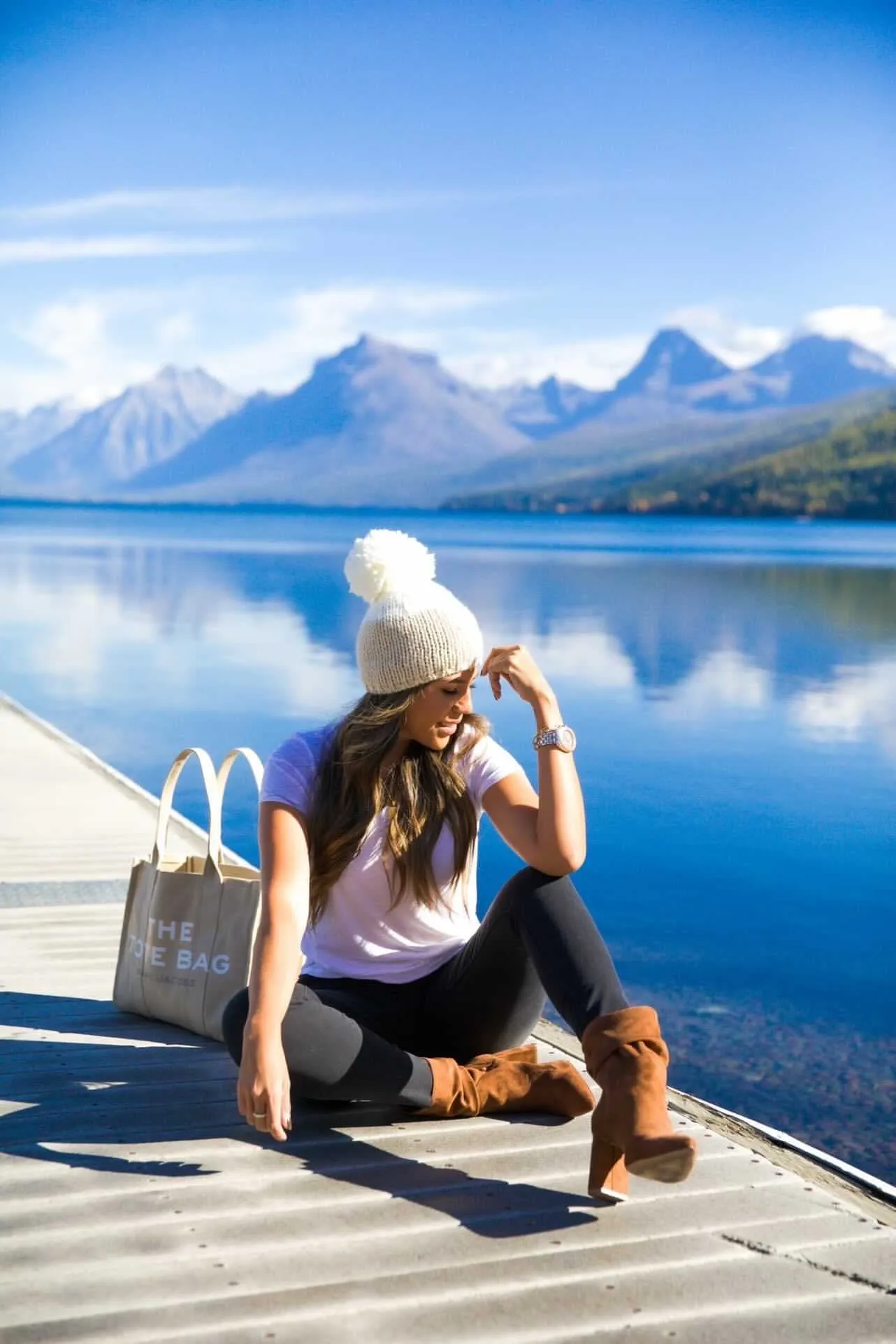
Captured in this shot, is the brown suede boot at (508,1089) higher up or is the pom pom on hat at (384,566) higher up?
the pom pom on hat at (384,566)

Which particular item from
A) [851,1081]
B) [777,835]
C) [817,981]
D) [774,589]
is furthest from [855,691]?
[774,589]

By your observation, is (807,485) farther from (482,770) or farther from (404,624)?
(404,624)

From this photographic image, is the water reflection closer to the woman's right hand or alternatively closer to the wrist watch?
the wrist watch

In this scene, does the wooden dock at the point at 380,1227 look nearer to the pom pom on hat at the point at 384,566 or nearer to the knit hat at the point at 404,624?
the knit hat at the point at 404,624

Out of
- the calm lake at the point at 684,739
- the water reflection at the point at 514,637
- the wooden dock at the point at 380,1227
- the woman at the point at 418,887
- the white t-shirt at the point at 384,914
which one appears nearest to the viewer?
the wooden dock at the point at 380,1227

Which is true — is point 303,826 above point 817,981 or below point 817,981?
above

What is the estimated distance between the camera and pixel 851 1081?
18.0ft

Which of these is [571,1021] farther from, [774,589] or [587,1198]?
[774,589]

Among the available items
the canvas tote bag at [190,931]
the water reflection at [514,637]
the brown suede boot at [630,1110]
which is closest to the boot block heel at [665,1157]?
the brown suede boot at [630,1110]

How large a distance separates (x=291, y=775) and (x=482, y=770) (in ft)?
1.40

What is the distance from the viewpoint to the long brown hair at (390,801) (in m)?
3.19

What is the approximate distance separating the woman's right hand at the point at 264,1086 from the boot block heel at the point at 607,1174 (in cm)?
57

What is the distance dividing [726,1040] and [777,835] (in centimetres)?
448

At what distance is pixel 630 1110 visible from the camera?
2.69 metres
